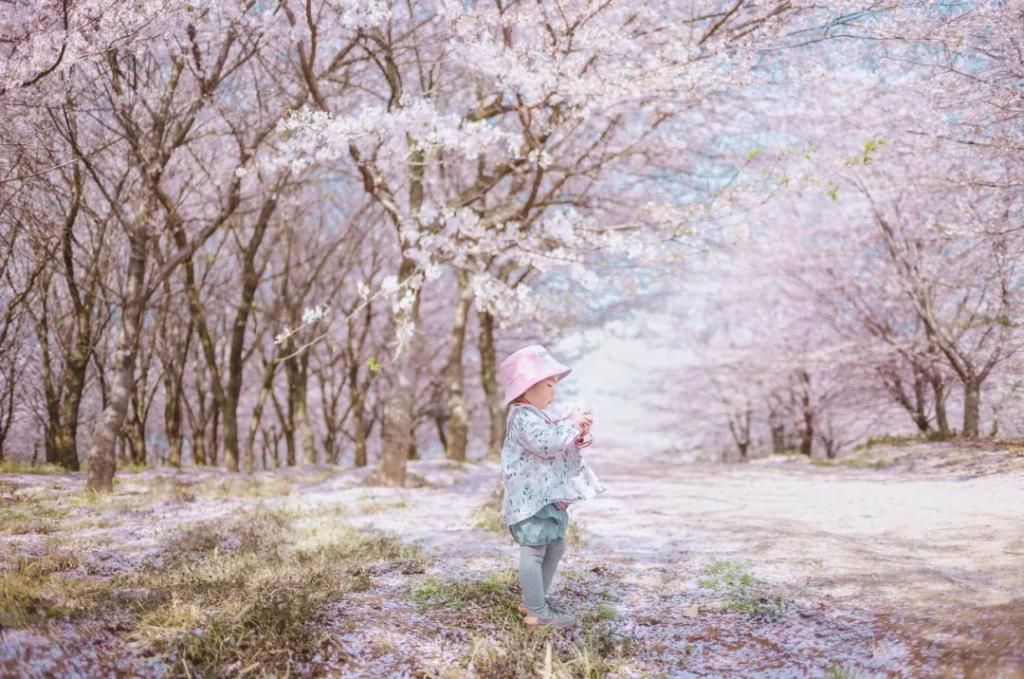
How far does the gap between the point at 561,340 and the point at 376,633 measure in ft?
72.9

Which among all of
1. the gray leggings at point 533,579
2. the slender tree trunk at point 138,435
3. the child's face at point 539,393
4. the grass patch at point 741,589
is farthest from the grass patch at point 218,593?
the slender tree trunk at point 138,435

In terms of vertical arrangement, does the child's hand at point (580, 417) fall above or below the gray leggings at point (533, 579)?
above

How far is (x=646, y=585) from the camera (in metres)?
4.78

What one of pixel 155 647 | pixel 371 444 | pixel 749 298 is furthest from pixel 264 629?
pixel 371 444

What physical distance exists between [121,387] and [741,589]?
324 inches

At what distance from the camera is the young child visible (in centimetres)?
378

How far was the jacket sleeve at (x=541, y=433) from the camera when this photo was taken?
3.73 meters

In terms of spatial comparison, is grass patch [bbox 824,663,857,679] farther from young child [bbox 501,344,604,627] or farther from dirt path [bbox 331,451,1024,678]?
young child [bbox 501,344,604,627]

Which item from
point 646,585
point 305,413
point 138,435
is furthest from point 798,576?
point 138,435

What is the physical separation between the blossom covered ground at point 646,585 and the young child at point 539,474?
1.01 feet

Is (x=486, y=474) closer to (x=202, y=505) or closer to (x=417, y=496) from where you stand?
(x=417, y=496)

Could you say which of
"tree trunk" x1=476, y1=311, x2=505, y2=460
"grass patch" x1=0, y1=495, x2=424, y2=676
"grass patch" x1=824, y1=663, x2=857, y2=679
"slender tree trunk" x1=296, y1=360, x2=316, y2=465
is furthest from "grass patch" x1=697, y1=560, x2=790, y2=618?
"slender tree trunk" x1=296, y1=360, x2=316, y2=465

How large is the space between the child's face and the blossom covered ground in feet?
4.07

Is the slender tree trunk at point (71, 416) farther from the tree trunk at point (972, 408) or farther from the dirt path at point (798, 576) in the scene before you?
the tree trunk at point (972, 408)
